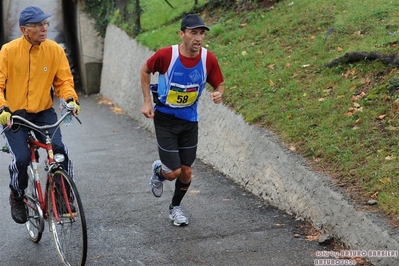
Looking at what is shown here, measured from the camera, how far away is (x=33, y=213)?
6305 millimetres

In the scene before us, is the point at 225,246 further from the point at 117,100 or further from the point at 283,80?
the point at 117,100

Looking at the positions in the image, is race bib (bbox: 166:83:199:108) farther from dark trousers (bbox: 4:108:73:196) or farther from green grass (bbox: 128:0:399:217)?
green grass (bbox: 128:0:399:217)

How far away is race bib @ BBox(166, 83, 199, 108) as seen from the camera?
21.0 ft

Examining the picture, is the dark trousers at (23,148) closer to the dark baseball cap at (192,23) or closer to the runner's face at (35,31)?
the runner's face at (35,31)

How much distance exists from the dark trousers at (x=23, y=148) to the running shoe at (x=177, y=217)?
4.18 ft

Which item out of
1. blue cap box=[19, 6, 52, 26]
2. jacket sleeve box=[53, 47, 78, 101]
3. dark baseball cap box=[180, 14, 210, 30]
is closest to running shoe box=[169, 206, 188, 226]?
jacket sleeve box=[53, 47, 78, 101]

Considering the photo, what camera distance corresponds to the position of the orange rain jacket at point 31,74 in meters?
5.99

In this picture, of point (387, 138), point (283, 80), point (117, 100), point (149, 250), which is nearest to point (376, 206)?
point (387, 138)

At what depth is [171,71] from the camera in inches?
249

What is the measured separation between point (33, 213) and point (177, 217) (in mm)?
1441

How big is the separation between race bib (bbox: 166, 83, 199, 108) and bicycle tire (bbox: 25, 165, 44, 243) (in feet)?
4.84

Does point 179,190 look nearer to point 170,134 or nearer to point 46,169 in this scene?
point 170,134

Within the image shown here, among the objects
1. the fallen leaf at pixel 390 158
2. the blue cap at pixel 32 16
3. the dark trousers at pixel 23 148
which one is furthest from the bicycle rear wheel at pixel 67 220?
the fallen leaf at pixel 390 158

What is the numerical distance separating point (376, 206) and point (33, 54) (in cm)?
333
